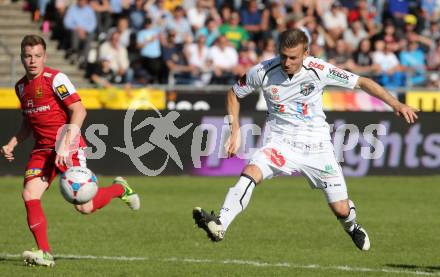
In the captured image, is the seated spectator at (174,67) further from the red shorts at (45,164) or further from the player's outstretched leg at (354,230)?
the player's outstretched leg at (354,230)

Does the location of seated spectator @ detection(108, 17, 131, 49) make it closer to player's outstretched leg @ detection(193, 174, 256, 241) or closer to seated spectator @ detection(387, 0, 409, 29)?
seated spectator @ detection(387, 0, 409, 29)

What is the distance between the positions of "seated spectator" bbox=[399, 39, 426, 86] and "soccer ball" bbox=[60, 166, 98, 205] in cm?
1525

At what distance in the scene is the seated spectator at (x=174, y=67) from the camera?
74.8 ft

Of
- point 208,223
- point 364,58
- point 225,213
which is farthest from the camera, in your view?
point 364,58

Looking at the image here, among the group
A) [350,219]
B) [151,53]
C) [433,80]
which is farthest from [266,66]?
[433,80]

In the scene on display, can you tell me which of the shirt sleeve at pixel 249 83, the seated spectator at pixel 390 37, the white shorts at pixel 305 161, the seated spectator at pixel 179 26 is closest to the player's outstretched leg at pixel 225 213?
the white shorts at pixel 305 161

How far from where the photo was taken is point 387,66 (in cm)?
2434

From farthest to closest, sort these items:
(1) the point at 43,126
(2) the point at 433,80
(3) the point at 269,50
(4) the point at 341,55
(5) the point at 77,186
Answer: (4) the point at 341,55 → (2) the point at 433,80 → (3) the point at 269,50 → (1) the point at 43,126 → (5) the point at 77,186

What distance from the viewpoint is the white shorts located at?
982 cm

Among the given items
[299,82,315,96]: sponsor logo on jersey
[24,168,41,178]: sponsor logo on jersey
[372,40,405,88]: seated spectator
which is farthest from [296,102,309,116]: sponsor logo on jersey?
[372,40,405,88]: seated spectator

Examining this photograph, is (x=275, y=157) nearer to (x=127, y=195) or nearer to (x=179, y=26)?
(x=127, y=195)

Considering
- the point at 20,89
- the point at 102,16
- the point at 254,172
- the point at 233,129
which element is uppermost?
the point at 20,89

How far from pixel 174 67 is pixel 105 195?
485 inches

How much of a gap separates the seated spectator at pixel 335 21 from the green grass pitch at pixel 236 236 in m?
7.32
